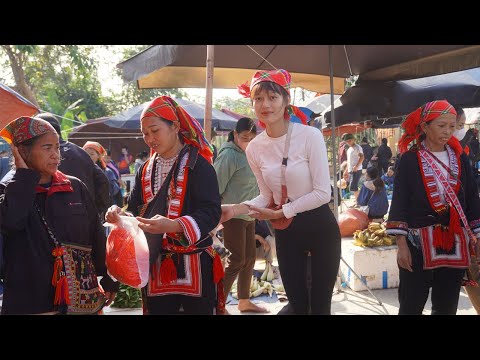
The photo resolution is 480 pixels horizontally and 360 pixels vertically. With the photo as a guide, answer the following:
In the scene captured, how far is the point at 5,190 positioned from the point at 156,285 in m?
0.85

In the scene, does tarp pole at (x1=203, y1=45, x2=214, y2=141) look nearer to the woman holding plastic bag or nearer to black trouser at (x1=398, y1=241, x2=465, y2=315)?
the woman holding plastic bag

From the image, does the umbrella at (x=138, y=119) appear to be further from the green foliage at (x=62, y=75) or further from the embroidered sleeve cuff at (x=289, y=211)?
the embroidered sleeve cuff at (x=289, y=211)

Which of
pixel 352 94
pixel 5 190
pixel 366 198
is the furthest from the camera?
pixel 366 198

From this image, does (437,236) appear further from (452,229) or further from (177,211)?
(177,211)

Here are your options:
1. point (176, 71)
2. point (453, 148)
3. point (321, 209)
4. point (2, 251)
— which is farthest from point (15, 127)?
point (176, 71)

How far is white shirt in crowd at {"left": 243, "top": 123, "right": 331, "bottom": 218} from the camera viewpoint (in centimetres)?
249

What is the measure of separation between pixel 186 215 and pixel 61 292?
69 cm

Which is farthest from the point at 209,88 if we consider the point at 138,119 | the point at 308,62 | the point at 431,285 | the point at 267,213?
the point at 138,119

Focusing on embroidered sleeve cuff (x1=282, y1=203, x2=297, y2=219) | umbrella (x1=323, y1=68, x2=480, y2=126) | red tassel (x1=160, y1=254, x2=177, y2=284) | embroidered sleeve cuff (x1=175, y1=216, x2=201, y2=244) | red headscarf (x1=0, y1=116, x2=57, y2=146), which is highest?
umbrella (x1=323, y1=68, x2=480, y2=126)

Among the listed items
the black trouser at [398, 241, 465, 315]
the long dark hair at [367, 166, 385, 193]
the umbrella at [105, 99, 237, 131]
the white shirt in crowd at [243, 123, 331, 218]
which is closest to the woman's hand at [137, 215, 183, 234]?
the white shirt in crowd at [243, 123, 331, 218]

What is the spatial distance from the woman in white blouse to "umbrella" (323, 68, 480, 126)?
318cm

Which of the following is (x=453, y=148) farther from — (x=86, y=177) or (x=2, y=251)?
(x=86, y=177)

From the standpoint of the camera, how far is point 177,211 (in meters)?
2.20

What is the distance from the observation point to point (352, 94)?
566 centimetres
